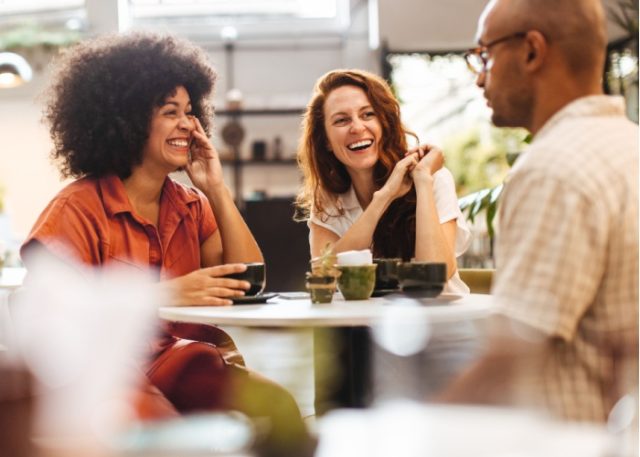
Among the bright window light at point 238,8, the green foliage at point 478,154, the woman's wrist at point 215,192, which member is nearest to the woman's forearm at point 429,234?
the woman's wrist at point 215,192

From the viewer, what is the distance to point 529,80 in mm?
1271

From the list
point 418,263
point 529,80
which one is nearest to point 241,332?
point 418,263

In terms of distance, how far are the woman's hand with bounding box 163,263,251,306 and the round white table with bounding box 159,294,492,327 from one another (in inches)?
1.0

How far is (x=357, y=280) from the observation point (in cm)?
189

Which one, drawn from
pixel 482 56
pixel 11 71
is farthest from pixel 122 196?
pixel 11 71

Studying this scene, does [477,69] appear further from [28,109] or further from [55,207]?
[28,109]

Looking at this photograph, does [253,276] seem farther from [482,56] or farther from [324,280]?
[482,56]

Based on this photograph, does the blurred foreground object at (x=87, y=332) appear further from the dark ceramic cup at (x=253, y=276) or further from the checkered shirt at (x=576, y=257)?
the checkered shirt at (x=576, y=257)

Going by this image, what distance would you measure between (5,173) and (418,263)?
800 cm

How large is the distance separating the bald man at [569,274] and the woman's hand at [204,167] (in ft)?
4.45

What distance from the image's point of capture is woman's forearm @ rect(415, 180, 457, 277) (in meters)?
2.23

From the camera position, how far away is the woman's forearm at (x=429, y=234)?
2.23 m

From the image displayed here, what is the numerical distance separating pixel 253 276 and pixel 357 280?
0.25m

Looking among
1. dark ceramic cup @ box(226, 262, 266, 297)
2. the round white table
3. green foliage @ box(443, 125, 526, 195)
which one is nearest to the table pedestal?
the round white table
